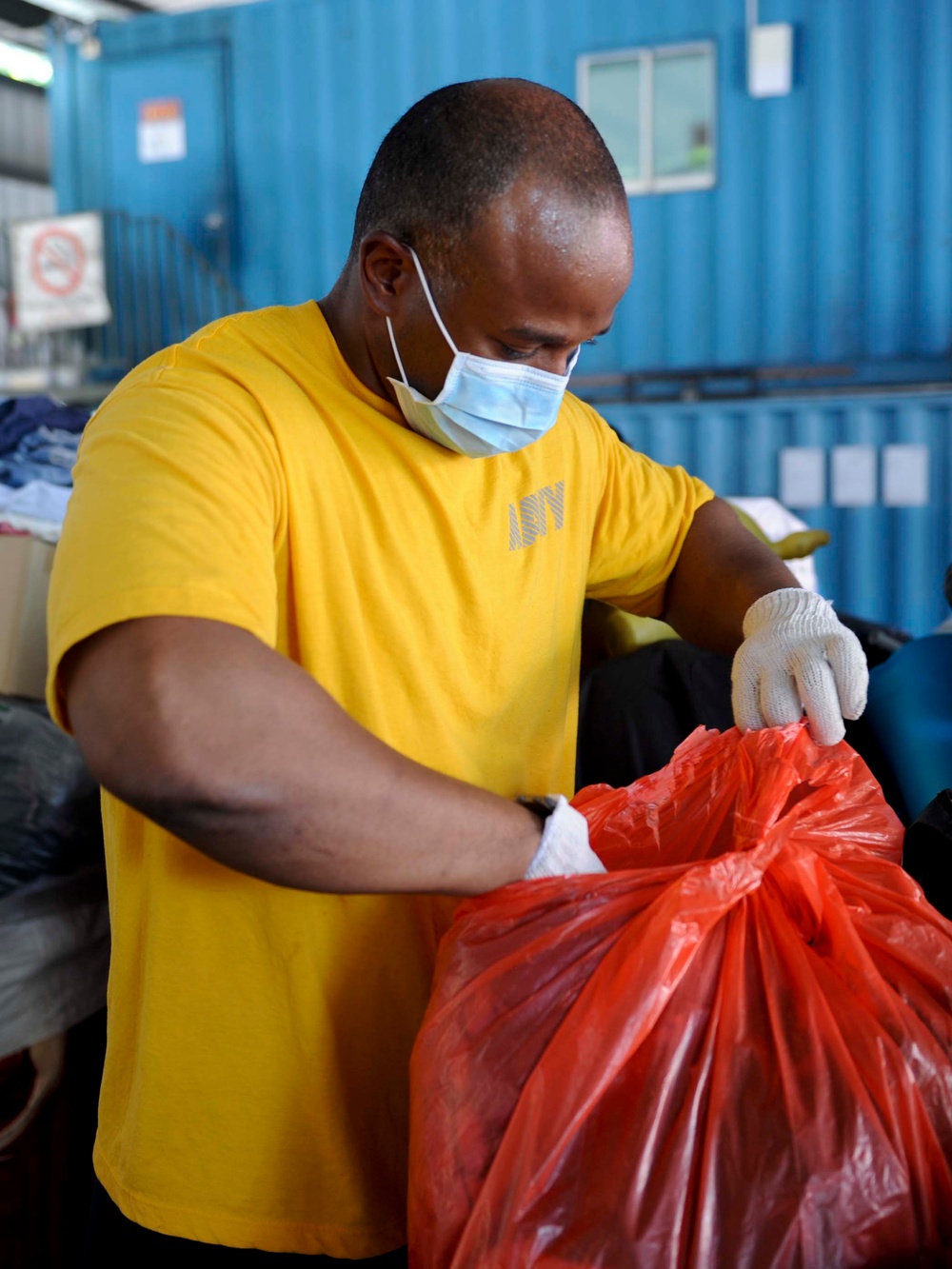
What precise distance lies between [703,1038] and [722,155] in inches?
150

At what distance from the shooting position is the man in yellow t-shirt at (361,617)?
893 millimetres

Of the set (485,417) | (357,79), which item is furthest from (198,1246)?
(357,79)

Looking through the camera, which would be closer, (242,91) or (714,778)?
(714,778)

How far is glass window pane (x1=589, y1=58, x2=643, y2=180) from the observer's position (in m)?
4.10

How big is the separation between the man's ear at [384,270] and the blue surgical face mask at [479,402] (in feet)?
0.05

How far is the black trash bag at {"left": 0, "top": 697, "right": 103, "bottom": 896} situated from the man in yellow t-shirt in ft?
2.55

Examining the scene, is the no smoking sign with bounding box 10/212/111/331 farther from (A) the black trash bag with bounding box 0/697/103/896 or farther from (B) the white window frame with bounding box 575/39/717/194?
(A) the black trash bag with bounding box 0/697/103/896

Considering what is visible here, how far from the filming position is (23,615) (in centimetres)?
211

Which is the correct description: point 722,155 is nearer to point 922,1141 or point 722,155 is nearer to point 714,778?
point 714,778

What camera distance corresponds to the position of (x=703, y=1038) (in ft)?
2.64

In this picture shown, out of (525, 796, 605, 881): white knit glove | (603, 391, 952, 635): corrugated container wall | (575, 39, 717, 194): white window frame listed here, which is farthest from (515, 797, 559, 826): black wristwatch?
(575, 39, 717, 194): white window frame

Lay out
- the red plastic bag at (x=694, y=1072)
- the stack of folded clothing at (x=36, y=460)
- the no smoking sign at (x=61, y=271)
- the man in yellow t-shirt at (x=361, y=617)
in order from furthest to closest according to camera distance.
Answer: the no smoking sign at (x=61, y=271), the stack of folded clothing at (x=36, y=460), the man in yellow t-shirt at (x=361, y=617), the red plastic bag at (x=694, y=1072)

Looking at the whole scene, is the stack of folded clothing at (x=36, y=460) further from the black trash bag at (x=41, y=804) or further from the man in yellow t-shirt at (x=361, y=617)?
the man in yellow t-shirt at (x=361, y=617)

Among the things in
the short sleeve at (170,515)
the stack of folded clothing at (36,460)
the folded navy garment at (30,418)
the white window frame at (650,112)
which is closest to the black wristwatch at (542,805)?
the short sleeve at (170,515)
